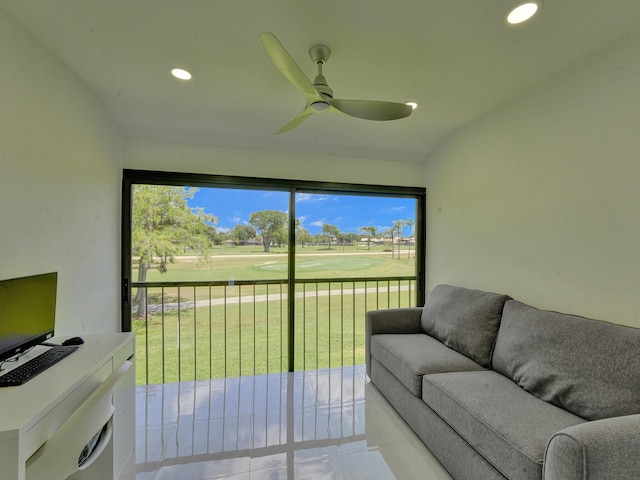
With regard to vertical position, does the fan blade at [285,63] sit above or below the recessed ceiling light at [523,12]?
below

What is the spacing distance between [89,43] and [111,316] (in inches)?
85.0

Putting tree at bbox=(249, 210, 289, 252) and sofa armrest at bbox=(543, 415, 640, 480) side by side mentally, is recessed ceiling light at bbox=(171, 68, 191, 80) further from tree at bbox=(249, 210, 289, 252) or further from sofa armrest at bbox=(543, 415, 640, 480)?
sofa armrest at bbox=(543, 415, 640, 480)

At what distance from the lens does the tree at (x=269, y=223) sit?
3277mm

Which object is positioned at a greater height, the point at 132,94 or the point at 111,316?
the point at 132,94

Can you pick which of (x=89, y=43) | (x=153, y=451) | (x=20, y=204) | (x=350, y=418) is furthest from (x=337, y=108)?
(x=153, y=451)

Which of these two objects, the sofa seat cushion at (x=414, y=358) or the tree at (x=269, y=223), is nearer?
the sofa seat cushion at (x=414, y=358)

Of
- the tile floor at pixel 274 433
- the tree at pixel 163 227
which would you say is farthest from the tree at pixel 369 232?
the tree at pixel 163 227

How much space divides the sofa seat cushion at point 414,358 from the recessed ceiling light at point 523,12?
2.16m

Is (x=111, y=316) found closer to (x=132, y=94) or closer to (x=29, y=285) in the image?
(x=29, y=285)

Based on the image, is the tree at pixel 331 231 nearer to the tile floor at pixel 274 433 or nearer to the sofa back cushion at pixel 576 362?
the tile floor at pixel 274 433

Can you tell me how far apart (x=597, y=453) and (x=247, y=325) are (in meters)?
3.08

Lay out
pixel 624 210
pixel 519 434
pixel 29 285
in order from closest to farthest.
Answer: pixel 519 434, pixel 29 285, pixel 624 210

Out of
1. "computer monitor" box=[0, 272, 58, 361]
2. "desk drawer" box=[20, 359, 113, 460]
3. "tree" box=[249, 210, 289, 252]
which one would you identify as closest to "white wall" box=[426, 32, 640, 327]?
"tree" box=[249, 210, 289, 252]

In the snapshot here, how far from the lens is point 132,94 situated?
7.67ft
